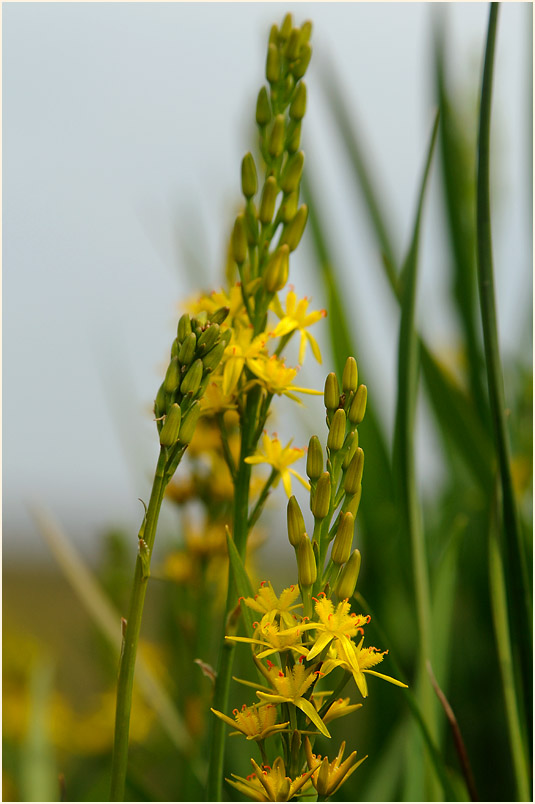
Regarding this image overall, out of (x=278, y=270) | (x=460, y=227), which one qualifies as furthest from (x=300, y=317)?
(x=460, y=227)

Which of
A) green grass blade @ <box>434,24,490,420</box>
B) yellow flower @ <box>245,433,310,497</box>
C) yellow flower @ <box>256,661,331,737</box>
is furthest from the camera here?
green grass blade @ <box>434,24,490,420</box>

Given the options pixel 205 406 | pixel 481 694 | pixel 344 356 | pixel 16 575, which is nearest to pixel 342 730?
pixel 481 694

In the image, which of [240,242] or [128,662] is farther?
[240,242]

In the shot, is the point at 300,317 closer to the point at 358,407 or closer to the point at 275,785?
the point at 358,407

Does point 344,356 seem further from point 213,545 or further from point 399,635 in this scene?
point 399,635

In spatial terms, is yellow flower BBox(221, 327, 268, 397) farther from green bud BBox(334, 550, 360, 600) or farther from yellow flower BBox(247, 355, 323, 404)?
green bud BBox(334, 550, 360, 600)

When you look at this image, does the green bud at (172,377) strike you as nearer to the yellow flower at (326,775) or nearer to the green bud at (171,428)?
the green bud at (171,428)

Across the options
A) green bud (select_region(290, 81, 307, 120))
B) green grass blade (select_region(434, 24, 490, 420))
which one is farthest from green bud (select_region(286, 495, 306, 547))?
green grass blade (select_region(434, 24, 490, 420))
